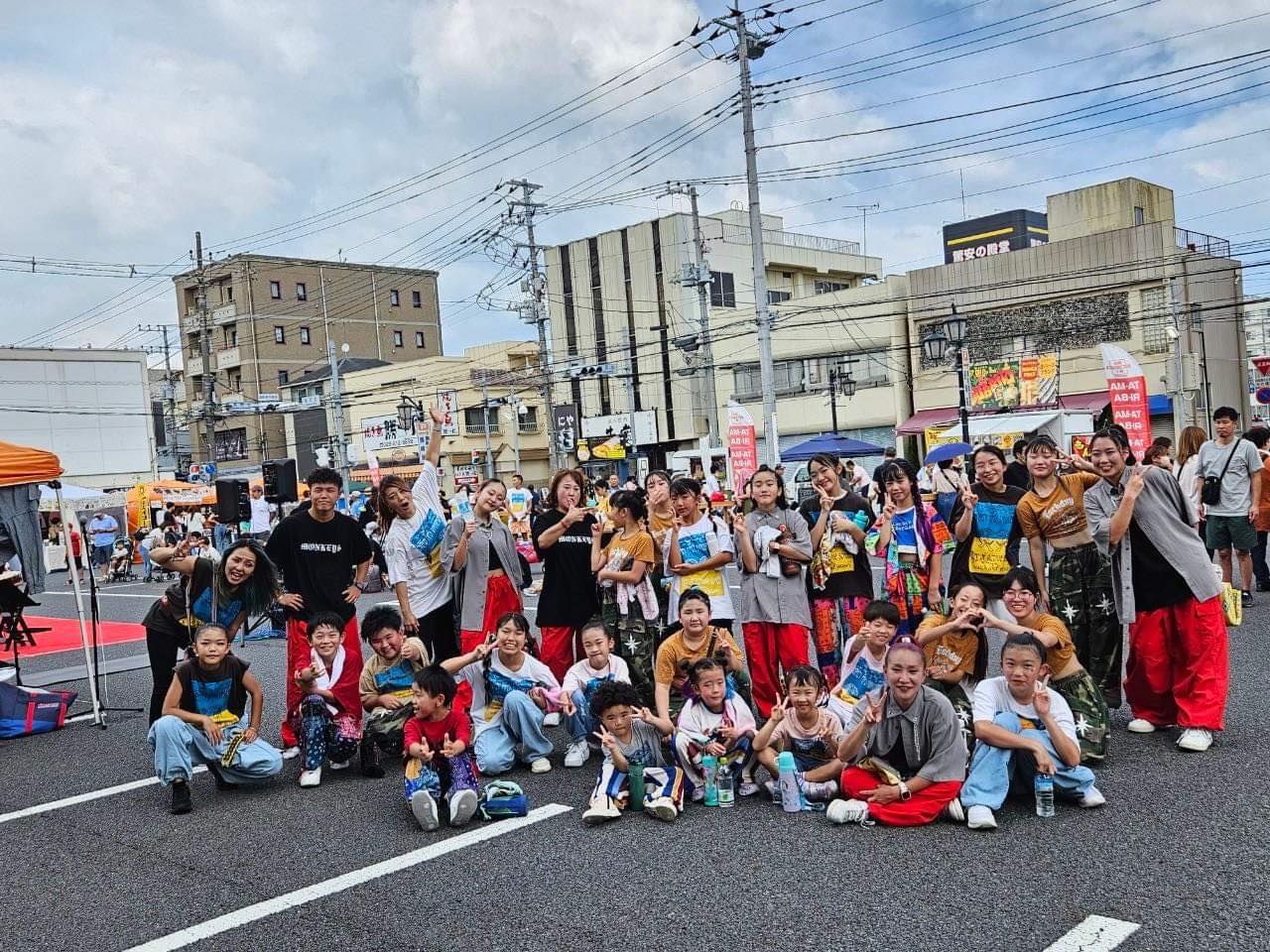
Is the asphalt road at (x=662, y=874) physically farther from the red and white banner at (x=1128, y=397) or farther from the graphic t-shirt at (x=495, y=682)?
the red and white banner at (x=1128, y=397)

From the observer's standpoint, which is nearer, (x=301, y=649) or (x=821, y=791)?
(x=821, y=791)

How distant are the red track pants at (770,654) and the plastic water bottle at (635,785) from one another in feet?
4.39

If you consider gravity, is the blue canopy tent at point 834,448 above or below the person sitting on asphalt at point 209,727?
above

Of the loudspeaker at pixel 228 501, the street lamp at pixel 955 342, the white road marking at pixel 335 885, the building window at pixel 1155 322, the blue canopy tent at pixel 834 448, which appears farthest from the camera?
the building window at pixel 1155 322

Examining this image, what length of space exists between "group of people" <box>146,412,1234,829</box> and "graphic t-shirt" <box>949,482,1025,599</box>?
0.02 metres

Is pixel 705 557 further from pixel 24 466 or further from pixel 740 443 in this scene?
pixel 740 443

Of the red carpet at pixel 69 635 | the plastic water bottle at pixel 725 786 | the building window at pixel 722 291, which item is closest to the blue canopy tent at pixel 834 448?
the red carpet at pixel 69 635

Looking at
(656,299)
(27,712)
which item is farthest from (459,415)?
(27,712)

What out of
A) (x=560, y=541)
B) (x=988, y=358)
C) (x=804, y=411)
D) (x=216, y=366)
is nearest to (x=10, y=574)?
(x=560, y=541)

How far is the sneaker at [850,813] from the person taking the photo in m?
4.70

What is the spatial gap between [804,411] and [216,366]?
38021mm

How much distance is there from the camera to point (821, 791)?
4988mm

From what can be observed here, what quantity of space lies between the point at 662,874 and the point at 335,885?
1.40 meters

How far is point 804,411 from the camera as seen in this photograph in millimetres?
38969
